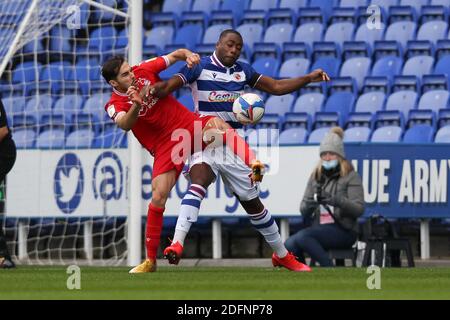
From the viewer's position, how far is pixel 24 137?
18047mm

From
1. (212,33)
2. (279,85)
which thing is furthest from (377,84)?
Answer: (279,85)

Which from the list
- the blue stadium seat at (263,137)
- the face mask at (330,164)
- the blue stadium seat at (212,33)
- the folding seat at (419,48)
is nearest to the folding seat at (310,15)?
the blue stadium seat at (212,33)

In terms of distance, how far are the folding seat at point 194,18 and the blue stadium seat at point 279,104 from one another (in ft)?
8.09

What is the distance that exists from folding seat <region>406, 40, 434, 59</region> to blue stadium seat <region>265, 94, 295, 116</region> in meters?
1.76

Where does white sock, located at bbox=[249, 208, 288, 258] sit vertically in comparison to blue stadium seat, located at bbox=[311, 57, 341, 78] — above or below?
below

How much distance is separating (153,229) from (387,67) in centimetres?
811

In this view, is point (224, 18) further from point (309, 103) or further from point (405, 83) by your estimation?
point (405, 83)

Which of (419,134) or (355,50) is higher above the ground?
(355,50)

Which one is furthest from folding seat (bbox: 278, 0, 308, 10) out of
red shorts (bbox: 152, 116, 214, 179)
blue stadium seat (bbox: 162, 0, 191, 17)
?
red shorts (bbox: 152, 116, 214, 179)

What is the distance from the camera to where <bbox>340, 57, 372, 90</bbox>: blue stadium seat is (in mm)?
18328

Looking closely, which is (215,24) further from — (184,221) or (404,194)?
(184,221)

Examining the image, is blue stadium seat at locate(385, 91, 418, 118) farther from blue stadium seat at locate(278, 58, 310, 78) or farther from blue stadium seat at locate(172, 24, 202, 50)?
blue stadium seat at locate(172, 24, 202, 50)

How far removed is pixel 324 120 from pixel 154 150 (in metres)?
6.62
